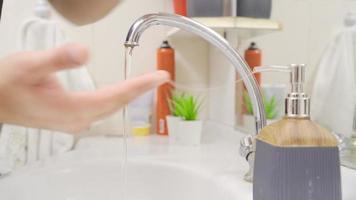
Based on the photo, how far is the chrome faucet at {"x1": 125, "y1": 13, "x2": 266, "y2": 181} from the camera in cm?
53

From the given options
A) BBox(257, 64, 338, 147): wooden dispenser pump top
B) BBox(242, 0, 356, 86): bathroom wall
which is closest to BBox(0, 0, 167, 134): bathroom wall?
BBox(242, 0, 356, 86): bathroom wall

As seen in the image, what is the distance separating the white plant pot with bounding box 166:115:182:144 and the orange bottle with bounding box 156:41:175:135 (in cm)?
8

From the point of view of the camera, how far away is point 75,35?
1160mm

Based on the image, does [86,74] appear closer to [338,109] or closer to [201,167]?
[201,167]

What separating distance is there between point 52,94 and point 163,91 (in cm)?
90

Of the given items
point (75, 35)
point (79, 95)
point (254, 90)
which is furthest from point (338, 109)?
point (75, 35)

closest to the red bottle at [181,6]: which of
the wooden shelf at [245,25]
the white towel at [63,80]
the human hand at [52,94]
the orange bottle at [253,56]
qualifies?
the wooden shelf at [245,25]

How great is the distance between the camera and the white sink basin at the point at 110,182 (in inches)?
28.5

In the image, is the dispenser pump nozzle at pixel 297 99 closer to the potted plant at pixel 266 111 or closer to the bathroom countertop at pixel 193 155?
the bathroom countertop at pixel 193 155

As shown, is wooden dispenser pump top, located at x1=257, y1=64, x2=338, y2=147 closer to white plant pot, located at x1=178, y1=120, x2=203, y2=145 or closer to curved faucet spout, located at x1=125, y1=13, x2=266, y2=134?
curved faucet spout, located at x1=125, y1=13, x2=266, y2=134

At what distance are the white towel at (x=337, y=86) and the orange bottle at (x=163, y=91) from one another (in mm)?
529

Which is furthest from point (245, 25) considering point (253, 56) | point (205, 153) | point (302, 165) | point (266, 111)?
point (302, 165)

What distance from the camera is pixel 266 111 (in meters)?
0.84

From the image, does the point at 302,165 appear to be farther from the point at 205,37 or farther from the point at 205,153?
the point at 205,153
